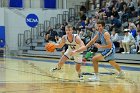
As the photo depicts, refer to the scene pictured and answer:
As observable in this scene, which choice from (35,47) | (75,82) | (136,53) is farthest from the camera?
(35,47)

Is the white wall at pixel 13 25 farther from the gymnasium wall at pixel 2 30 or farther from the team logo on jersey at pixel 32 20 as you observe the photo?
the team logo on jersey at pixel 32 20

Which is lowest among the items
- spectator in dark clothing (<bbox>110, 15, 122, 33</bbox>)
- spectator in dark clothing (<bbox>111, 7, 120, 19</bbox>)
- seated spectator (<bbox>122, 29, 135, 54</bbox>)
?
seated spectator (<bbox>122, 29, 135, 54</bbox>)

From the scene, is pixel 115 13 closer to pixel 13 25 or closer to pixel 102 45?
pixel 13 25

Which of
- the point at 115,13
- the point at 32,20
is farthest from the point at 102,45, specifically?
the point at 32,20

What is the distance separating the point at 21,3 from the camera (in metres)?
33.4

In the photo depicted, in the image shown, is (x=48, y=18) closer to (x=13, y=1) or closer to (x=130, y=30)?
(x=13, y=1)

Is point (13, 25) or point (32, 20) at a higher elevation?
point (32, 20)

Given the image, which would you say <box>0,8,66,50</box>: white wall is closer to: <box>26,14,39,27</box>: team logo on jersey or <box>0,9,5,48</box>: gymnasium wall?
<box>0,9,5,48</box>: gymnasium wall

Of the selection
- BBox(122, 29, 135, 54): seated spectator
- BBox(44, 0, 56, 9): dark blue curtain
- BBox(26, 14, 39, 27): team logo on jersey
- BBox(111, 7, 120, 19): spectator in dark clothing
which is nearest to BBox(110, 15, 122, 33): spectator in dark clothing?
BBox(111, 7, 120, 19): spectator in dark clothing

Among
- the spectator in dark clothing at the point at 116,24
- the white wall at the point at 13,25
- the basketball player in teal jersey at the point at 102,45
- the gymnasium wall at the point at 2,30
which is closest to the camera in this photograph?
the basketball player in teal jersey at the point at 102,45

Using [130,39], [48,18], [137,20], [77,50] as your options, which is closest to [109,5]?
[137,20]

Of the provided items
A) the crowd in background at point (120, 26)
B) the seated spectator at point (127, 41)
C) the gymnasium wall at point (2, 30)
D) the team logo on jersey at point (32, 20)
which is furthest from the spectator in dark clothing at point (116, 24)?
the gymnasium wall at point (2, 30)

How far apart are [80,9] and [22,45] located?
5.94 m

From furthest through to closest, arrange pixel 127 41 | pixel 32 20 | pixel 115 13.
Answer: pixel 32 20 → pixel 115 13 → pixel 127 41
